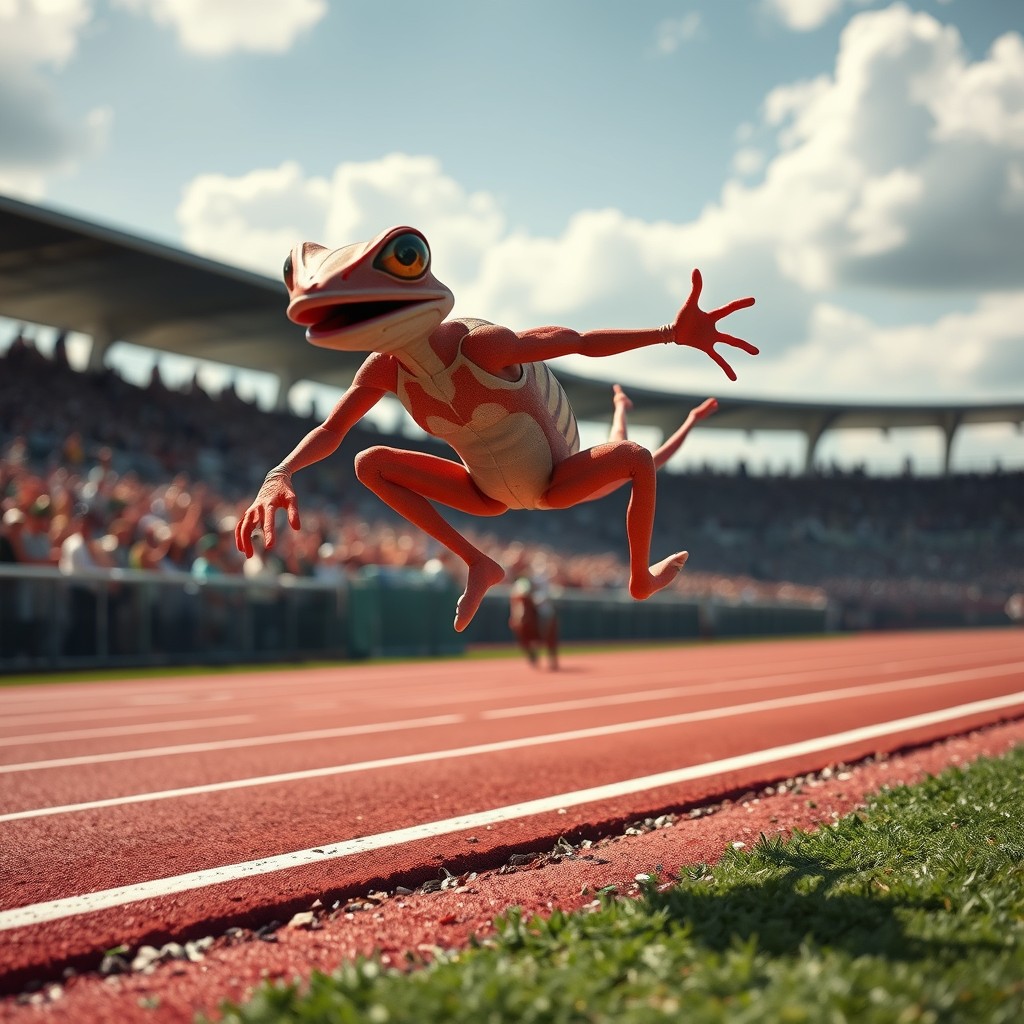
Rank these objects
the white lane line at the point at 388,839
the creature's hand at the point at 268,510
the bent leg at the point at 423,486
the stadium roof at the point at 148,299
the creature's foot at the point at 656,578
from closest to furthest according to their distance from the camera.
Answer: the white lane line at the point at 388,839
the creature's hand at the point at 268,510
the bent leg at the point at 423,486
the creature's foot at the point at 656,578
the stadium roof at the point at 148,299

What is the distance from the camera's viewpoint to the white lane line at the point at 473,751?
5.78 m

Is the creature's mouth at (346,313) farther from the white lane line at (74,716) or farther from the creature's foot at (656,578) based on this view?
the white lane line at (74,716)

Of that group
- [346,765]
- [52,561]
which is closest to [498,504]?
[346,765]

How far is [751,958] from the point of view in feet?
9.50

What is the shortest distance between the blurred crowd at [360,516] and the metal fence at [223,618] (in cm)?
50

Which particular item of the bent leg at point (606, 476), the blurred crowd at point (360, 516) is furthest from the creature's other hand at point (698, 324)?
the blurred crowd at point (360, 516)

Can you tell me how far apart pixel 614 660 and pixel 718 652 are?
4789 millimetres

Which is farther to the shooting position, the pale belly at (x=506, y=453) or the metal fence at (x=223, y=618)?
the metal fence at (x=223, y=618)

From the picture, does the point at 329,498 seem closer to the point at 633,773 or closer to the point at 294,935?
the point at 633,773

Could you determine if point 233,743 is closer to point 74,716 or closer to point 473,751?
point 473,751

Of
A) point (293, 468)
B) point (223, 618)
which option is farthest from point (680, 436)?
point (223, 618)

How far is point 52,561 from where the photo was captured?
1588 centimetres

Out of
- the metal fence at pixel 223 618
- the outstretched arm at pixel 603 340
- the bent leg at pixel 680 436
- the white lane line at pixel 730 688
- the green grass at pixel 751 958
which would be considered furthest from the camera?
the metal fence at pixel 223 618

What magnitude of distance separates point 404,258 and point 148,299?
105 ft
